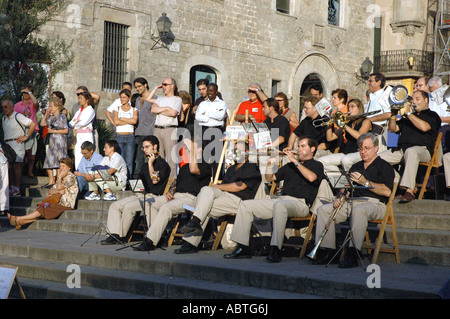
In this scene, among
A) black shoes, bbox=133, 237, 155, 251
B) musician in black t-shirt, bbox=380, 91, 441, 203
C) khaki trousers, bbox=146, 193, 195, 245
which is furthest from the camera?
musician in black t-shirt, bbox=380, 91, 441, 203

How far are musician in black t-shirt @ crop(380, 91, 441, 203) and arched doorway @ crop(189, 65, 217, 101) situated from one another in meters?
10.8

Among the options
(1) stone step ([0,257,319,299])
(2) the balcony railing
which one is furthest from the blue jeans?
(2) the balcony railing

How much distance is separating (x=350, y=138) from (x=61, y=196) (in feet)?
16.6

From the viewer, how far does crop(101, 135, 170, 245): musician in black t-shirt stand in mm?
9930

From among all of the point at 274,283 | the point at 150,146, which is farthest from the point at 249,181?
the point at 274,283

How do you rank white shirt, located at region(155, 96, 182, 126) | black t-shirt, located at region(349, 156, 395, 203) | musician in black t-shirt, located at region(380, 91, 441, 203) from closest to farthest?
1. black t-shirt, located at region(349, 156, 395, 203)
2. musician in black t-shirt, located at region(380, 91, 441, 203)
3. white shirt, located at region(155, 96, 182, 126)

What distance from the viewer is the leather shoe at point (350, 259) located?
7.68 metres

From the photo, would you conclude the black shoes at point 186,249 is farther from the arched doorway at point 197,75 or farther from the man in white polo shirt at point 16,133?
the arched doorway at point 197,75

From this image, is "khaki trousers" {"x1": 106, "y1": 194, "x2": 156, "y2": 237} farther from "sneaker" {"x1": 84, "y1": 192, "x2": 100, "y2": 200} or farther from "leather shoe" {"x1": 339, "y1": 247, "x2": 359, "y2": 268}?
"leather shoe" {"x1": 339, "y1": 247, "x2": 359, "y2": 268}

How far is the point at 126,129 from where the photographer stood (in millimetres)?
13445

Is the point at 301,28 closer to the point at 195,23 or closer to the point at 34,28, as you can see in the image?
the point at 195,23

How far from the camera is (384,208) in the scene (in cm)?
825

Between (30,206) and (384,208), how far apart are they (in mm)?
7215

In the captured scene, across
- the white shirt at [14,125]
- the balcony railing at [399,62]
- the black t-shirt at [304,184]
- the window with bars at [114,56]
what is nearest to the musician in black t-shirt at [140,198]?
the black t-shirt at [304,184]
